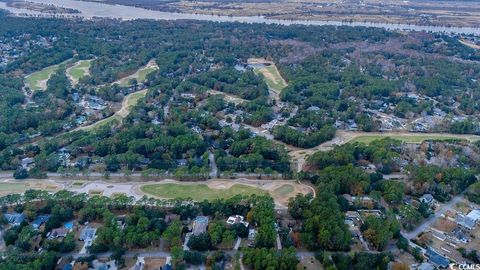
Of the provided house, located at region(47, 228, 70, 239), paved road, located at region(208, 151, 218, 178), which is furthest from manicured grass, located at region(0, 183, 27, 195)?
paved road, located at region(208, 151, 218, 178)

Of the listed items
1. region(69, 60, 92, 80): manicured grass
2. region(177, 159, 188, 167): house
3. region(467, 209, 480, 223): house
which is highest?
region(69, 60, 92, 80): manicured grass

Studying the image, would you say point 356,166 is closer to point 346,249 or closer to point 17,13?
point 346,249

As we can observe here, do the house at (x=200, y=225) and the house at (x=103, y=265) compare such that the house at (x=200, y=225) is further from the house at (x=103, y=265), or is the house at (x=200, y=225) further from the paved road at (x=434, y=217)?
the paved road at (x=434, y=217)

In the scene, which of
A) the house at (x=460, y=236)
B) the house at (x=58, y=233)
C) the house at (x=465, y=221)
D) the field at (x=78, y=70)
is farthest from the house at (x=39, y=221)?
the field at (x=78, y=70)

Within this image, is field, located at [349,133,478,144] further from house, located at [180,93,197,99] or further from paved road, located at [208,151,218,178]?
house, located at [180,93,197,99]

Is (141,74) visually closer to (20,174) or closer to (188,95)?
(188,95)
